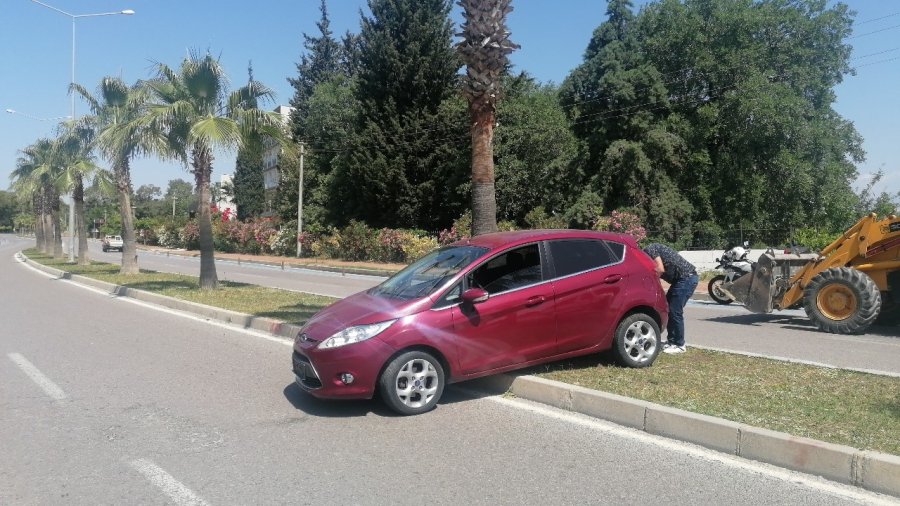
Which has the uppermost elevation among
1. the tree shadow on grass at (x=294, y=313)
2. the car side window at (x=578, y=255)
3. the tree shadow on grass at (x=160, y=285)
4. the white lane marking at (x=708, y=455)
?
the car side window at (x=578, y=255)

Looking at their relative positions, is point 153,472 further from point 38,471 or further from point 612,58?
point 612,58

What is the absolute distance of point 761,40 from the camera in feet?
113

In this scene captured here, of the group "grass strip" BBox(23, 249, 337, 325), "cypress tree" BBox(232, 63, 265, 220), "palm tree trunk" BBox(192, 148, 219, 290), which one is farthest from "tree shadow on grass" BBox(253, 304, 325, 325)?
"cypress tree" BBox(232, 63, 265, 220)

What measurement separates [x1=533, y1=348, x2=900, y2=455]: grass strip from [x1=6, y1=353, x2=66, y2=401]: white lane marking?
510 cm

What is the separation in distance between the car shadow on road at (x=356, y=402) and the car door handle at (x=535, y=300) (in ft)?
3.24

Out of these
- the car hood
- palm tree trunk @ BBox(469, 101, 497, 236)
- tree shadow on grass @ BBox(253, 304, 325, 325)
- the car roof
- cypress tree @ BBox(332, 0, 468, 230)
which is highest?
cypress tree @ BBox(332, 0, 468, 230)

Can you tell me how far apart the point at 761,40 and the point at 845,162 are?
7.65 meters

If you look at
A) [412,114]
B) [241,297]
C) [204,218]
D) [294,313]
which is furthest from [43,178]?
[294,313]

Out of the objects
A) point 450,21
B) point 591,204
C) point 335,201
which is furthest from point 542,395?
point 335,201

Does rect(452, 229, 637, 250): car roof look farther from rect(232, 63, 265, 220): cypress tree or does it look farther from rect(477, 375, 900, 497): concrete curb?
rect(232, 63, 265, 220): cypress tree

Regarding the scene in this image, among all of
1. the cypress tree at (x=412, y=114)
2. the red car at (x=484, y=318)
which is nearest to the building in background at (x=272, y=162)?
the cypress tree at (x=412, y=114)

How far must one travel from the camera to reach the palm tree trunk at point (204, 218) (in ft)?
57.4

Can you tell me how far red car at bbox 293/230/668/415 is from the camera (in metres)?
5.95

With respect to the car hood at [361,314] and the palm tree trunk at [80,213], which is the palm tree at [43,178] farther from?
the car hood at [361,314]
